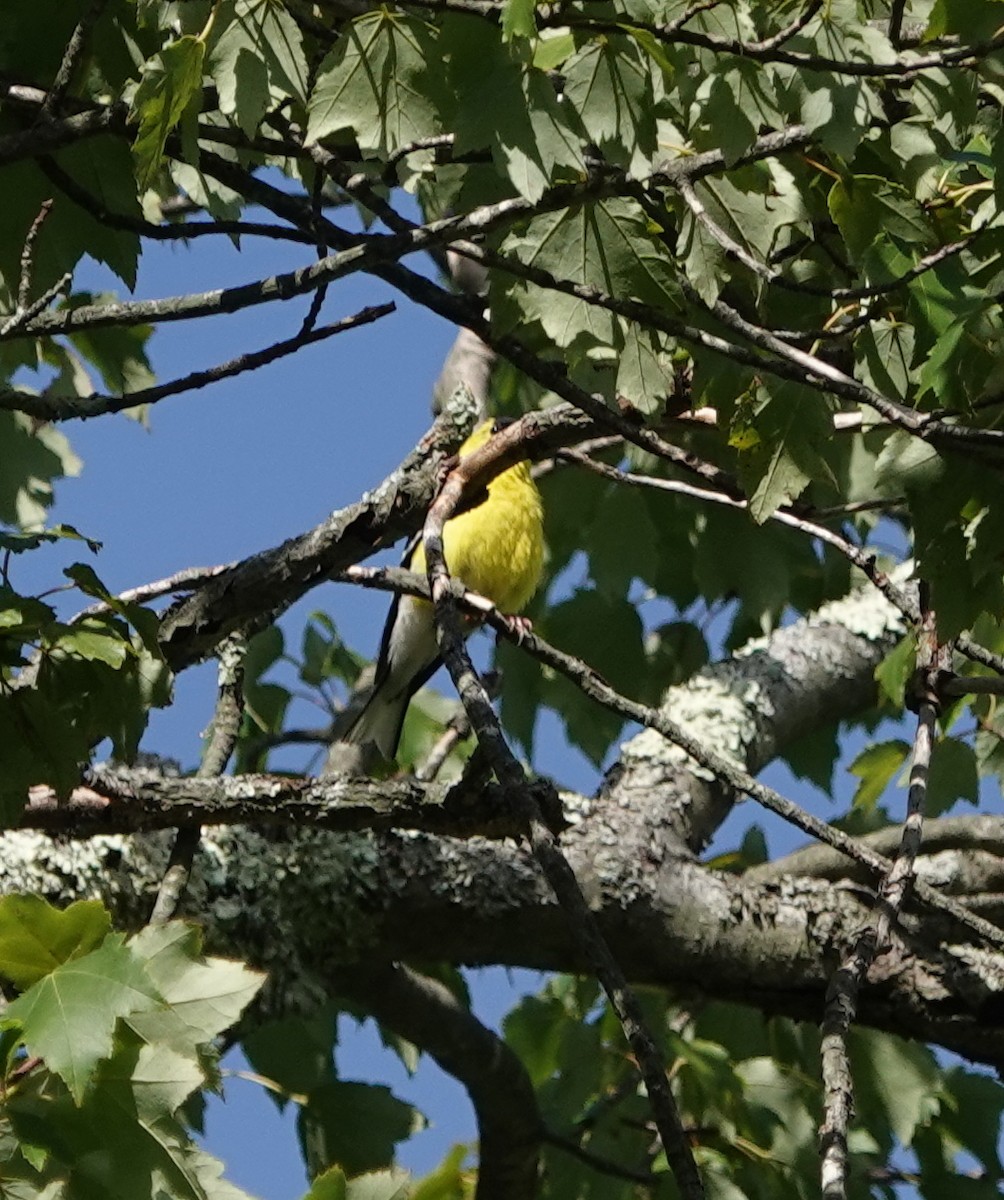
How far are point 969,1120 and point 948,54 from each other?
3.46 m

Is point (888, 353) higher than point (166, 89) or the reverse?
higher

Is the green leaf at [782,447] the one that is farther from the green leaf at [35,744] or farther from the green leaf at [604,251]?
the green leaf at [35,744]

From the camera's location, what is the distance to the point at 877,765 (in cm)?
507

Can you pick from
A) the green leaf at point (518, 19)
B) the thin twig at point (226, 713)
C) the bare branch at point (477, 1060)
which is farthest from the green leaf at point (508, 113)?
the bare branch at point (477, 1060)

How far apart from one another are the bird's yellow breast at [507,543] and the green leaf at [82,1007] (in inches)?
158

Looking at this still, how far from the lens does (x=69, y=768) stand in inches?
95.9

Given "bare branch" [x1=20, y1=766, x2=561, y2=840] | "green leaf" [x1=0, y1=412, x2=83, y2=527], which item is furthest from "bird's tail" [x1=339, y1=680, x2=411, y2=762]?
"bare branch" [x1=20, y1=766, x2=561, y2=840]

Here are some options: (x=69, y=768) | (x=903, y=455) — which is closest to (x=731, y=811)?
(x=903, y=455)

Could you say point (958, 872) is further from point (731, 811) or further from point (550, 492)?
point (550, 492)

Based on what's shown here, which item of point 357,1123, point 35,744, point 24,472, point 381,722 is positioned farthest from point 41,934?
point 381,722

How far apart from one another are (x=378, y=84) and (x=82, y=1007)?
4.05 feet

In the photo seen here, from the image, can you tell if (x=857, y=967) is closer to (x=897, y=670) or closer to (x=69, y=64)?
(x=69, y=64)

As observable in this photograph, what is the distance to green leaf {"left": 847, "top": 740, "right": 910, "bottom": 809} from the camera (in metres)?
5.05

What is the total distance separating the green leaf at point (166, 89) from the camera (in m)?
2.09
